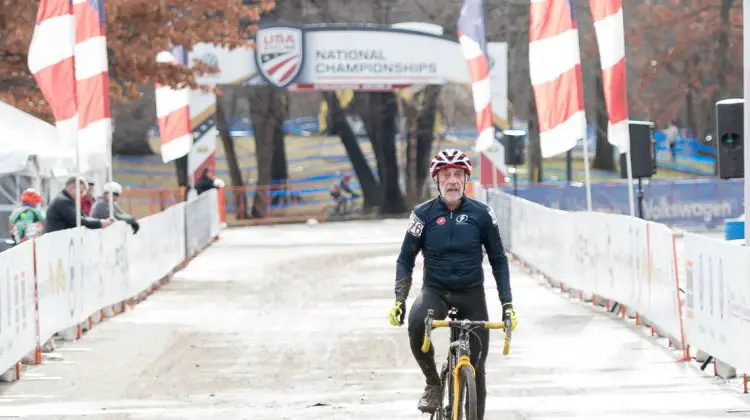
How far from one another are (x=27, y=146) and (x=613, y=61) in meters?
10.2

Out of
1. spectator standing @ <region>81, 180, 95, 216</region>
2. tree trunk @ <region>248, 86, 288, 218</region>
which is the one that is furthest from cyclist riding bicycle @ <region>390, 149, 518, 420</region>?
tree trunk @ <region>248, 86, 288, 218</region>

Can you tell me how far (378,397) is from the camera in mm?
14070

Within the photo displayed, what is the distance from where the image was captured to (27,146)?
2773 centimetres

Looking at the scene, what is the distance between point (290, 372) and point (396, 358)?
1447 mm

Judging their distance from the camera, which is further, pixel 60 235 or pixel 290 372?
pixel 60 235

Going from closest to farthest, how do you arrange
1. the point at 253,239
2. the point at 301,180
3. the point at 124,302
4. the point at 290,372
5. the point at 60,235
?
the point at 290,372 < the point at 60,235 < the point at 124,302 < the point at 253,239 < the point at 301,180

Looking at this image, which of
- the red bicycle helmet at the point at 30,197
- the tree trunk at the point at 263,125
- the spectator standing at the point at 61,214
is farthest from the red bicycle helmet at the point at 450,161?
the tree trunk at the point at 263,125

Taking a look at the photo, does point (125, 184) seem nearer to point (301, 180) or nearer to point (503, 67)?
point (301, 180)

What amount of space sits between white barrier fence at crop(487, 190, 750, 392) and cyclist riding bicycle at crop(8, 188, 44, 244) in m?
7.29

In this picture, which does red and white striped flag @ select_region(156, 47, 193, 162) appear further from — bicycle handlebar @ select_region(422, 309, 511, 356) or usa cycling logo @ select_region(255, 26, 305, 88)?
bicycle handlebar @ select_region(422, 309, 511, 356)

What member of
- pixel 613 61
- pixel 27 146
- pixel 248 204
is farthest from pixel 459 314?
pixel 248 204

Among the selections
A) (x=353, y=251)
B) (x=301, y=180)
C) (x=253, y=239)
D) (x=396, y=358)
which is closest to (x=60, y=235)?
(x=396, y=358)

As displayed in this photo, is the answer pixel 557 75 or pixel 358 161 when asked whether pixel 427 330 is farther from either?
pixel 358 161

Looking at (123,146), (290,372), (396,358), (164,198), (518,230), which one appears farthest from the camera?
(123,146)
